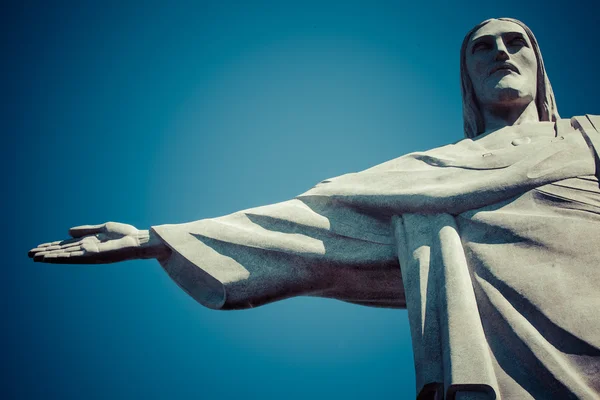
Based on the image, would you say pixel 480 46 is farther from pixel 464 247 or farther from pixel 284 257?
pixel 284 257

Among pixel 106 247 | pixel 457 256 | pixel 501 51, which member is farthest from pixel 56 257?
pixel 501 51

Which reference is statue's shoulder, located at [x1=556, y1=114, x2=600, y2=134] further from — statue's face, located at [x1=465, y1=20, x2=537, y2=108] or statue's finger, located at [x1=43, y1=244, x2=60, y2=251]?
statue's finger, located at [x1=43, y1=244, x2=60, y2=251]

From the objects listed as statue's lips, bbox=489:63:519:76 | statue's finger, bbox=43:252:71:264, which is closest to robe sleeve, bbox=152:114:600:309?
statue's finger, bbox=43:252:71:264

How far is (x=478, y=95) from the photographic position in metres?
8.48

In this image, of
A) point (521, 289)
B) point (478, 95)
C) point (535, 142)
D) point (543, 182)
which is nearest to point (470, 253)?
point (521, 289)

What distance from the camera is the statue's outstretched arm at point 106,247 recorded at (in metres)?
7.04

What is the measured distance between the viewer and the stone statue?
5.34m

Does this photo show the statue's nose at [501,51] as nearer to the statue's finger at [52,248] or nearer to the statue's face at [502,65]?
the statue's face at [502,65]

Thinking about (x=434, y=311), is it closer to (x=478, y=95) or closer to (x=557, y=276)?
(x=557, y=276)

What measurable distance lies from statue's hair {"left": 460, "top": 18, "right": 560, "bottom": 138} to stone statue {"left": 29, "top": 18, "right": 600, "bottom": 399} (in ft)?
0.21

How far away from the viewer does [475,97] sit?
8664 millimetres

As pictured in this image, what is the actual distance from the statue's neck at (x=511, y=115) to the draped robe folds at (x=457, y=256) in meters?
0.70

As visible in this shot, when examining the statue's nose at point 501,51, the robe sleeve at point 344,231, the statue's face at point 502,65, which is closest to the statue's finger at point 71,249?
the robe sleeve at point 344,231

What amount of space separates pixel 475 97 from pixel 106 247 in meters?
5.01
